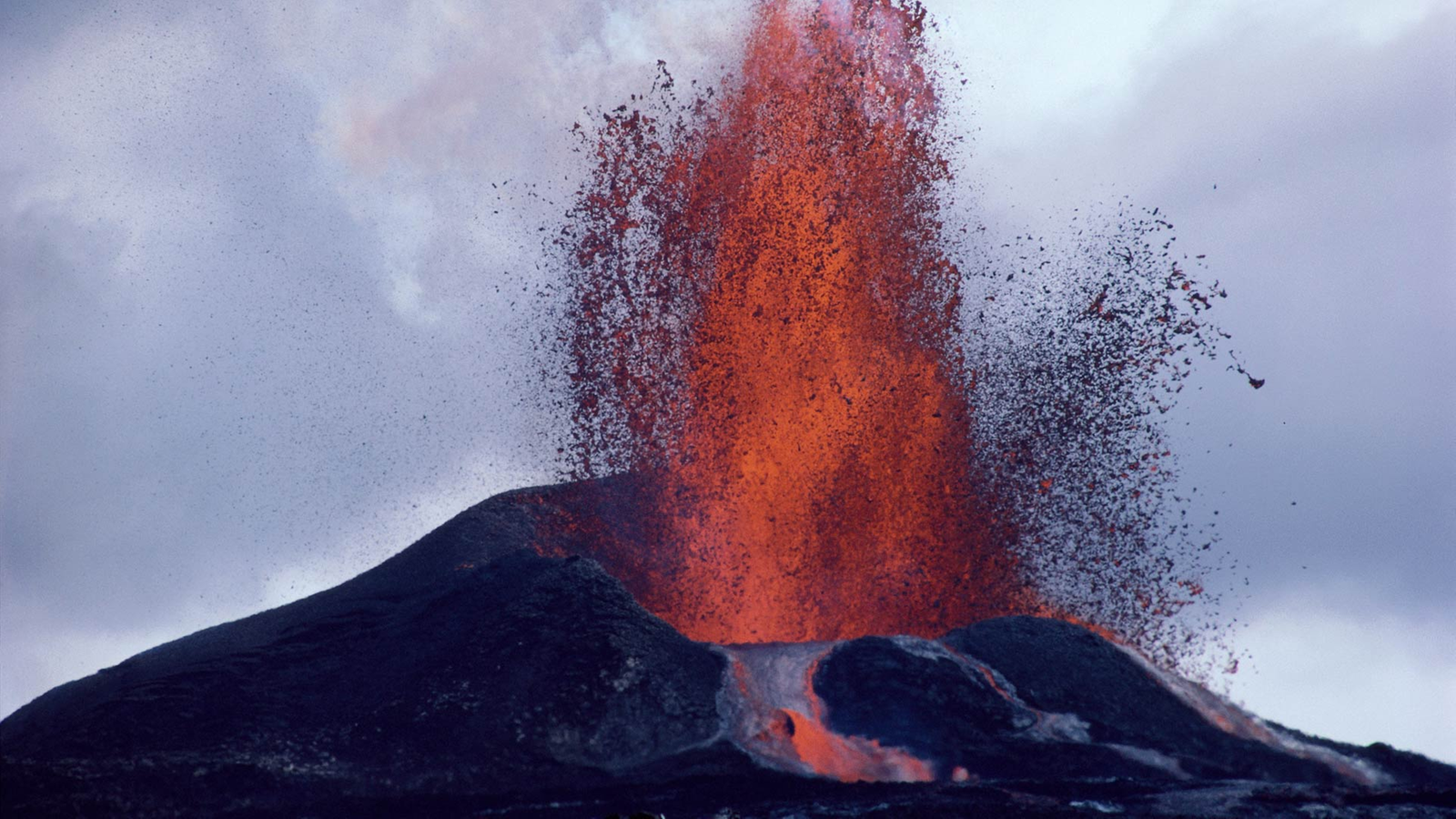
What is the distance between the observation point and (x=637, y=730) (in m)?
→ 12.2

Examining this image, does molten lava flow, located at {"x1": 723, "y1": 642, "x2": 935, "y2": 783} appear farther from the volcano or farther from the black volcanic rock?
the black volcanic rock

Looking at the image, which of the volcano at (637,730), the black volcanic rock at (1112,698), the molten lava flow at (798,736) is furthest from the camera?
the black volcanic rock at (1112,698)

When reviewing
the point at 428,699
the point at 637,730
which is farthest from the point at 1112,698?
the point at 428,699

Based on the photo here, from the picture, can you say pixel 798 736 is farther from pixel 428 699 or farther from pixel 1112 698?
pixel 428 699

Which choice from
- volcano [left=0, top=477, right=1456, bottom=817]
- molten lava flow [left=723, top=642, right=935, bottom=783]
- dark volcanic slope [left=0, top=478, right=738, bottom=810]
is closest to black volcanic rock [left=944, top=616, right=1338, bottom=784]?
volcano [left=0, top=477, right=1456, bottom=817]

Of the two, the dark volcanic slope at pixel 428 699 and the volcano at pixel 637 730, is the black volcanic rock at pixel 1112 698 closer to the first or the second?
the volcano at pixel 637 730

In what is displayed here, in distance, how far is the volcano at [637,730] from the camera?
11281mm

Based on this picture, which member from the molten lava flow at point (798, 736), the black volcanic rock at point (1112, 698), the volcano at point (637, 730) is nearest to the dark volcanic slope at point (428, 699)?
the volcano at point (637, 730)

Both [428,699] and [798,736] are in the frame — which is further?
[428,699]

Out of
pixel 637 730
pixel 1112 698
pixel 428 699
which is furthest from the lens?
pixel 1112 698

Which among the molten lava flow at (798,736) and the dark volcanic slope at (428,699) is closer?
the dark volcanic slope at (428,699)

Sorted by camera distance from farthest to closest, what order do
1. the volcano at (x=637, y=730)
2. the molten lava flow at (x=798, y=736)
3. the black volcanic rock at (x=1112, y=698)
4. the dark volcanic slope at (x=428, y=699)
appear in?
the black volcanic rock at (x=1112, y=698), the molten lava flow at (x=798, y=736), the dark volcanic slope at (x=428, y=699), the volcano at (x=637, y=730)

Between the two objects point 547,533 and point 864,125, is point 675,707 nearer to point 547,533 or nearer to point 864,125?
point 547,533

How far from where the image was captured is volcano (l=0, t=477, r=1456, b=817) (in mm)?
11281
